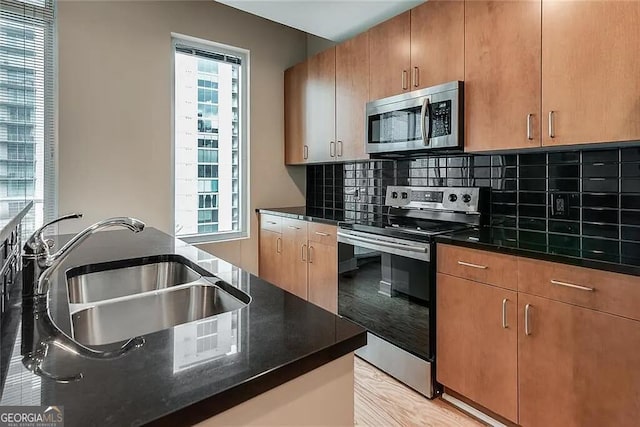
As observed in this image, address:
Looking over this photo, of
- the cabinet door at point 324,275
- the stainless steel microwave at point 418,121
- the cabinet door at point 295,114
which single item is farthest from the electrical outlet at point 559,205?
the cabinet door at point 295,114

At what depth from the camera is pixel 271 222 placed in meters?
3.47

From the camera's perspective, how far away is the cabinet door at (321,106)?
312 centimetres

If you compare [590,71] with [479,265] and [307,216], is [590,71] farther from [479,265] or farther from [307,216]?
[307,216]

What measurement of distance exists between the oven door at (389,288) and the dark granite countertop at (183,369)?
4.19 ft

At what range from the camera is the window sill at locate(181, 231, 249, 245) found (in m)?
3.32

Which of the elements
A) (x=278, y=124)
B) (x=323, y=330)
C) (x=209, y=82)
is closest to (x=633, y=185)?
(x=323, y=330)

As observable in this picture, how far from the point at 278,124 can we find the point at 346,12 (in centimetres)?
130

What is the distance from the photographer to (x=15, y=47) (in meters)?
2.44

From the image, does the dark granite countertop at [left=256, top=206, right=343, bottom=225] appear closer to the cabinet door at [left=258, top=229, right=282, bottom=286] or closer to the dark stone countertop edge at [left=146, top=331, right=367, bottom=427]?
the cabinet door at [left=258, top=229, right=282, bottom=286]

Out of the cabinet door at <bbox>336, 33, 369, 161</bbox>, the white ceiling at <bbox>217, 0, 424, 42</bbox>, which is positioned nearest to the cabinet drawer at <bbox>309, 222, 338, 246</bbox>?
the cabinet door at <bbox>336, 33, 369, 161</bbox>

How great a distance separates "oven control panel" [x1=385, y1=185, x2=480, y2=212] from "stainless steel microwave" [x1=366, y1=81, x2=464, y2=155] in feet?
1.23

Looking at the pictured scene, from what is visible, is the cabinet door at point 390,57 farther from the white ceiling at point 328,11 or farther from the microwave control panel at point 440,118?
the microwave control panel at point 440,118

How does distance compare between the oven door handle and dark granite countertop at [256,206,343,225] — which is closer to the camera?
the oven door handle

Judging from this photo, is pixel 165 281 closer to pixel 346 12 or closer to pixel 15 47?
pixel 15 47
